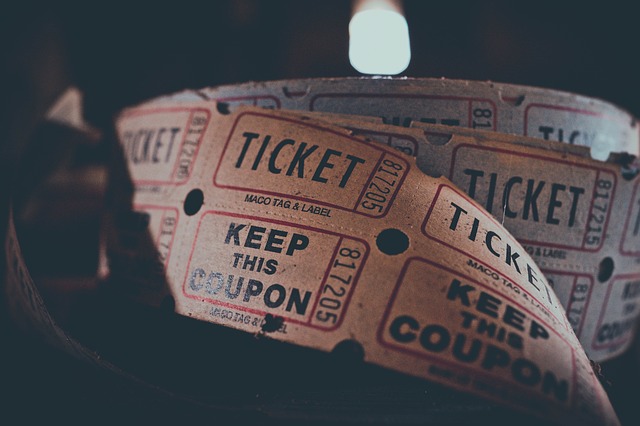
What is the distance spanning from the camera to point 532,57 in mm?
1862

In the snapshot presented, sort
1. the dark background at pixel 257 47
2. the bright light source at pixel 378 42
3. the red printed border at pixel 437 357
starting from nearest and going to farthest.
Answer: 1. the red printed border at pixel 437 357
2. the bright light source at pixel 378 42
3. the dark background at pixel 257 47

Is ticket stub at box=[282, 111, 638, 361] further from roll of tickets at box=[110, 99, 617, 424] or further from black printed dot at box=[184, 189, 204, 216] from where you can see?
black printed dot at box=[184, 189, 204, 216]

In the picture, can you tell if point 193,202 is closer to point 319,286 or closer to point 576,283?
point 319,286

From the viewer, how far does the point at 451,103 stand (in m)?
0.58

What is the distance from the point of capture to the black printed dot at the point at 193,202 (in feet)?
1.84

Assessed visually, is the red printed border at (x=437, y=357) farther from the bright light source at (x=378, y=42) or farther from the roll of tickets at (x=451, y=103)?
the bright light source at (x=378, y=42)

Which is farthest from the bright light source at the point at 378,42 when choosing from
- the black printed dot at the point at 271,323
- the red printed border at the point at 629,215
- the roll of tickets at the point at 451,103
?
the black printed dot at the point at 271,323

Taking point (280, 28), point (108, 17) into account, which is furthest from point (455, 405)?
point (280, 28)

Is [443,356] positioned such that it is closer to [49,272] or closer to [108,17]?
[49,272]

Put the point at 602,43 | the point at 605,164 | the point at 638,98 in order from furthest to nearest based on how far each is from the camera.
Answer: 1. the point at 602,43
2. the point at 638,98
3. the point at 605,164

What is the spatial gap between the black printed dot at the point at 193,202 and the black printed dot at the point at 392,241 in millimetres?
206

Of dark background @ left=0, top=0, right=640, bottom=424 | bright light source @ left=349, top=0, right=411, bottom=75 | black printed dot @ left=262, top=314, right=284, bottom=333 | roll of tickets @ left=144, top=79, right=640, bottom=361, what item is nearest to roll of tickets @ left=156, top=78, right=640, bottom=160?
Answer: roll of tickets @ left=144, top=79, right=640, bottom=361

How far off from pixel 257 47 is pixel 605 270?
5.70 feet

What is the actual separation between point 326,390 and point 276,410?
75mm
